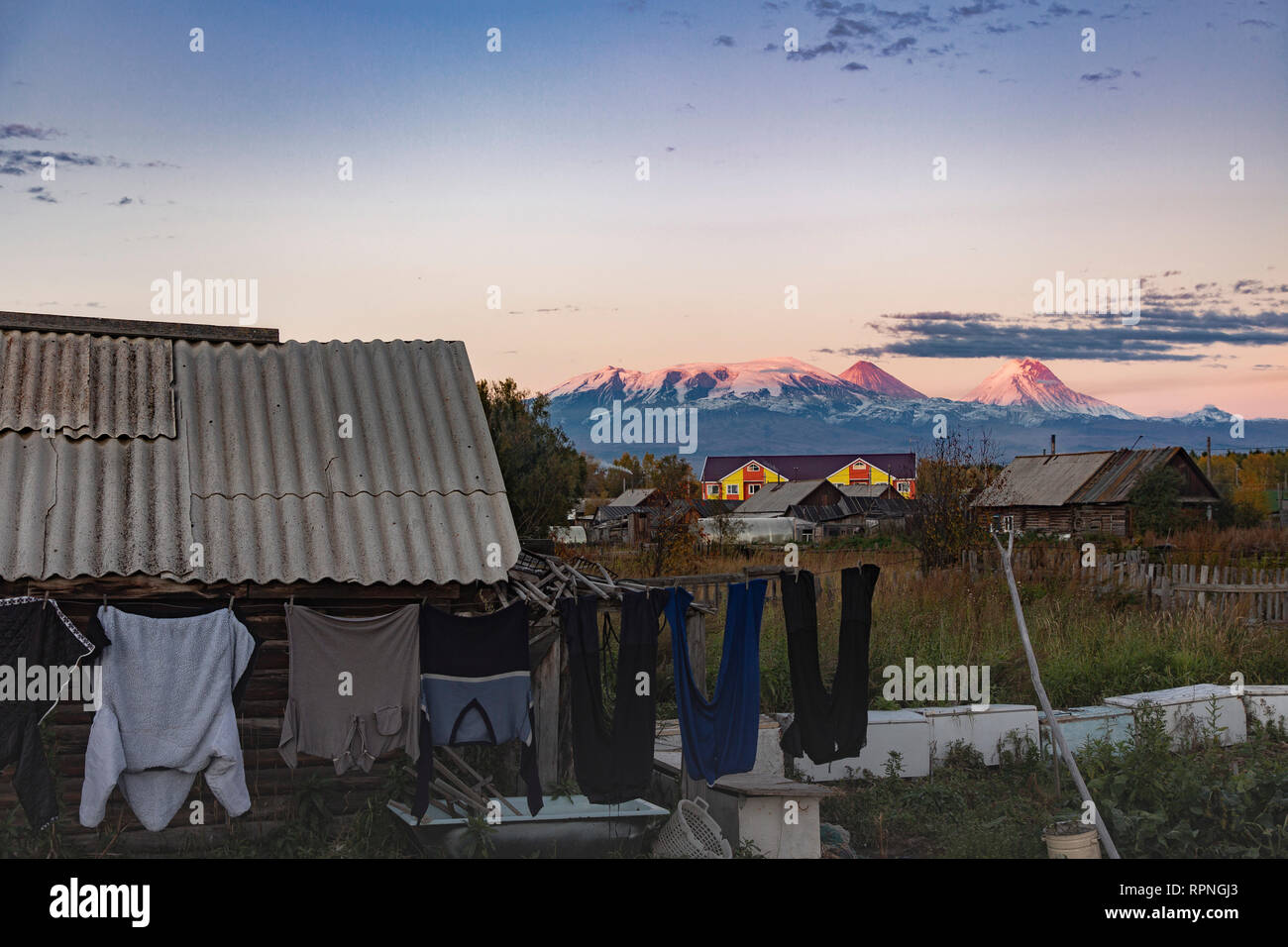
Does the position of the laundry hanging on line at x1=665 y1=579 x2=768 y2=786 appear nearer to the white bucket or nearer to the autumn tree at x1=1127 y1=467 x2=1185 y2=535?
the white bucket

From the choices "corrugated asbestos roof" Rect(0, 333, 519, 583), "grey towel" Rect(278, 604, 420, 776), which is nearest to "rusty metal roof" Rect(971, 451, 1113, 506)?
"corrugated asbestos roof" Rect(0, 333, 519, 583)

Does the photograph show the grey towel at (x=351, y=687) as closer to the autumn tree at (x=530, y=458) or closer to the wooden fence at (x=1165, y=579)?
the autumn tree at (x=530, y=458)

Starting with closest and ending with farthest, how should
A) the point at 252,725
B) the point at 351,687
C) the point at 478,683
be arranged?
1. the point at 351,687
2. the point at 478,683
3. the point at 252,725

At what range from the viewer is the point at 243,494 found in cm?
925

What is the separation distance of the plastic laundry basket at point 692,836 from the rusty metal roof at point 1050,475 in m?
38.9

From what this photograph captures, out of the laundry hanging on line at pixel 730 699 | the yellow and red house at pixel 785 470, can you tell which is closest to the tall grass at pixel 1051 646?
the laundry hanging on line at pixel 730 699

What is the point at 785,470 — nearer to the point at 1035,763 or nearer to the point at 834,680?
the point at 1035,763

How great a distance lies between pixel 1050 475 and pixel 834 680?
42442 mm

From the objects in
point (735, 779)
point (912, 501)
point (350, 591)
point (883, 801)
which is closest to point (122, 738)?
point (350, 591)

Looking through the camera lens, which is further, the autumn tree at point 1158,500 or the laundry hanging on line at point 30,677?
the autumn tree at point 1158,500

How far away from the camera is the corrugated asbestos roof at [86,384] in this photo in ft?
31.3

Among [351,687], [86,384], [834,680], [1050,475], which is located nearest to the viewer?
[351,687]

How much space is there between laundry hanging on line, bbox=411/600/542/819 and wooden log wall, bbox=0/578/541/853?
1.84 feet

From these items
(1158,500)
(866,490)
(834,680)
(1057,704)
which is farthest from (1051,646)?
(866,490)
